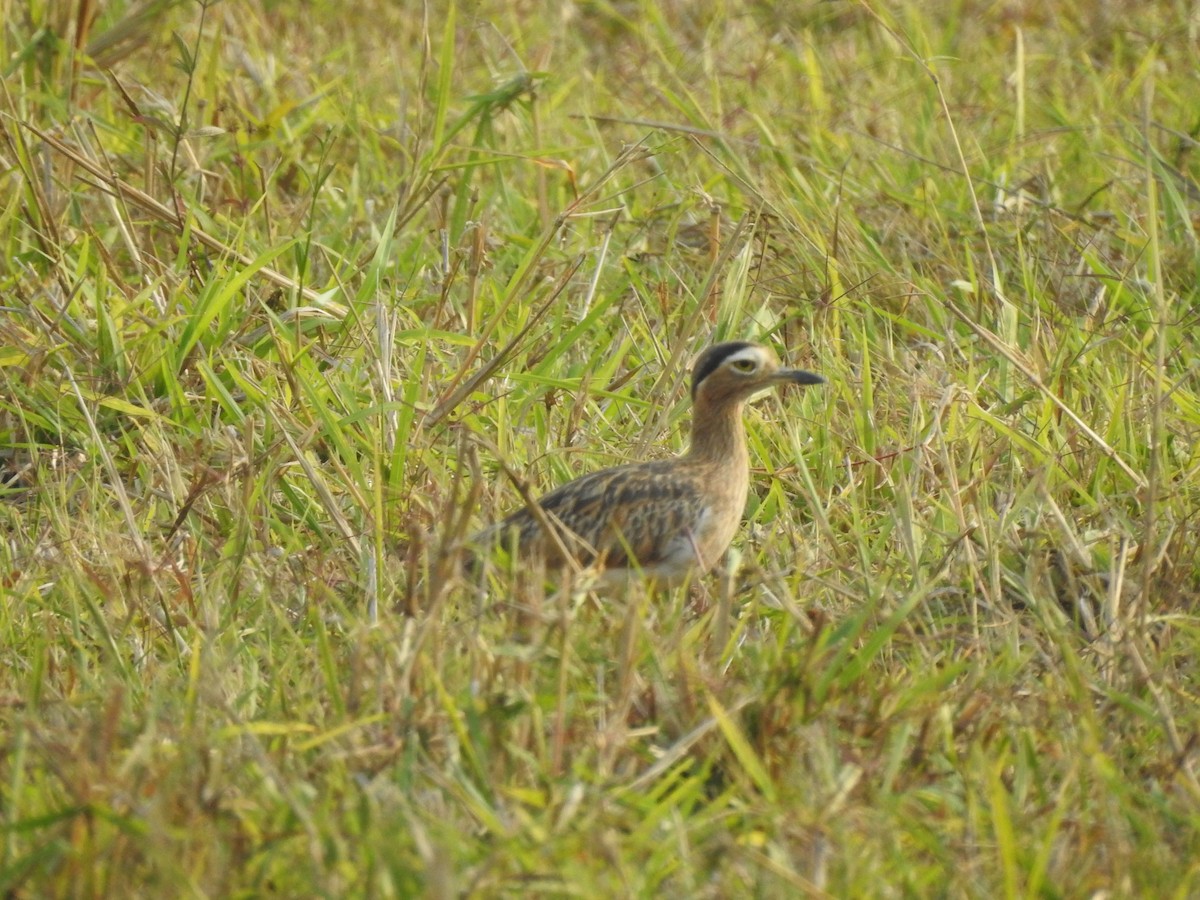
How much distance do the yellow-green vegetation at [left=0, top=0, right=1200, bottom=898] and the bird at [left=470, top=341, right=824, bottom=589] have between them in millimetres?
156

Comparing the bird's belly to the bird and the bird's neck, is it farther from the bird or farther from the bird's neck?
the bird's neck

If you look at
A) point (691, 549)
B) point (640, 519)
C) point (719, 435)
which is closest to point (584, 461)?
point (719, 435)

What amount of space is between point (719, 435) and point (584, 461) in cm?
60

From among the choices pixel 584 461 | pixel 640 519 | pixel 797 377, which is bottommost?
pixel 584 461

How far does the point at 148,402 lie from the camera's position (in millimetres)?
5980

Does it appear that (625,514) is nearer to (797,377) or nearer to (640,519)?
(640,519)

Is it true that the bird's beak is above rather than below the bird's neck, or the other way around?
above

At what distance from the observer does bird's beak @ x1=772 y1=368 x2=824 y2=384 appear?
529cm

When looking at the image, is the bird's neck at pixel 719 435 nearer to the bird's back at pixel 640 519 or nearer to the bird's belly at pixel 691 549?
the bird's back at pixel 640 519

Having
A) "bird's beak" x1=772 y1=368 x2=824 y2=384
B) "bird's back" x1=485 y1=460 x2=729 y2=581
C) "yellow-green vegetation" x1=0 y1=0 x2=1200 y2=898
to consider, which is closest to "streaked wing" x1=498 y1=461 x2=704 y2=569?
"bird's back" x1=485 y1=460 x2=729 y2=581

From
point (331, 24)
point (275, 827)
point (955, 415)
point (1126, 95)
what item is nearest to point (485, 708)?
point (275, 827)

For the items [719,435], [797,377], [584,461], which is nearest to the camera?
[797,377]

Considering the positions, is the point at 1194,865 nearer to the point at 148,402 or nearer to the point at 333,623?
the point at 333,623

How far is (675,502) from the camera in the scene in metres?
5.15
